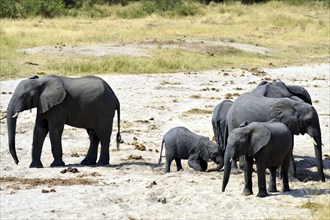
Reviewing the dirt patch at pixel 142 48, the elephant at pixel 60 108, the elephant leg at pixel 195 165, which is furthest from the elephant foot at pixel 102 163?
the dirt patch at pixel 142 48

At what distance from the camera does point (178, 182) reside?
1206cm

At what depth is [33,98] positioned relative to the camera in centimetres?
1429

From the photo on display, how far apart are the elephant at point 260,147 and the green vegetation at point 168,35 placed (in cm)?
1652

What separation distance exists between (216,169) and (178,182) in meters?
1.95

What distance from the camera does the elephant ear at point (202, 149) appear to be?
1407 cm

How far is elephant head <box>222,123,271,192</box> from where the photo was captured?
10.7 m

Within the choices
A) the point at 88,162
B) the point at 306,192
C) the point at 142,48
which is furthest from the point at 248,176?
the point at 142,48

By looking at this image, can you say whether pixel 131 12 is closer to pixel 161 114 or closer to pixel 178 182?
pixel 161 114

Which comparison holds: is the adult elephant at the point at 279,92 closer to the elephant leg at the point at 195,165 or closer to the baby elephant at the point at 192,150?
the baby elephant at the point at 192,150

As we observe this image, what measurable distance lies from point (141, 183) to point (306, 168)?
10.9 feet

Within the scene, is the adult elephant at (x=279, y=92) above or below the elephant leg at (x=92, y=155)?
above

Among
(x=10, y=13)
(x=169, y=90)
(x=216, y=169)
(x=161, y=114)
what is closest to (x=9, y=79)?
(x=169, y=90)

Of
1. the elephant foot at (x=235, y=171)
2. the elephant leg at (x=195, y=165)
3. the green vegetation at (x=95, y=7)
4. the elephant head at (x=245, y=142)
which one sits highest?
the elephant head at (x=245, y=142)

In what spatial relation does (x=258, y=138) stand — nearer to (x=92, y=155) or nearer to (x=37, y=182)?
(x=37, y=182)
